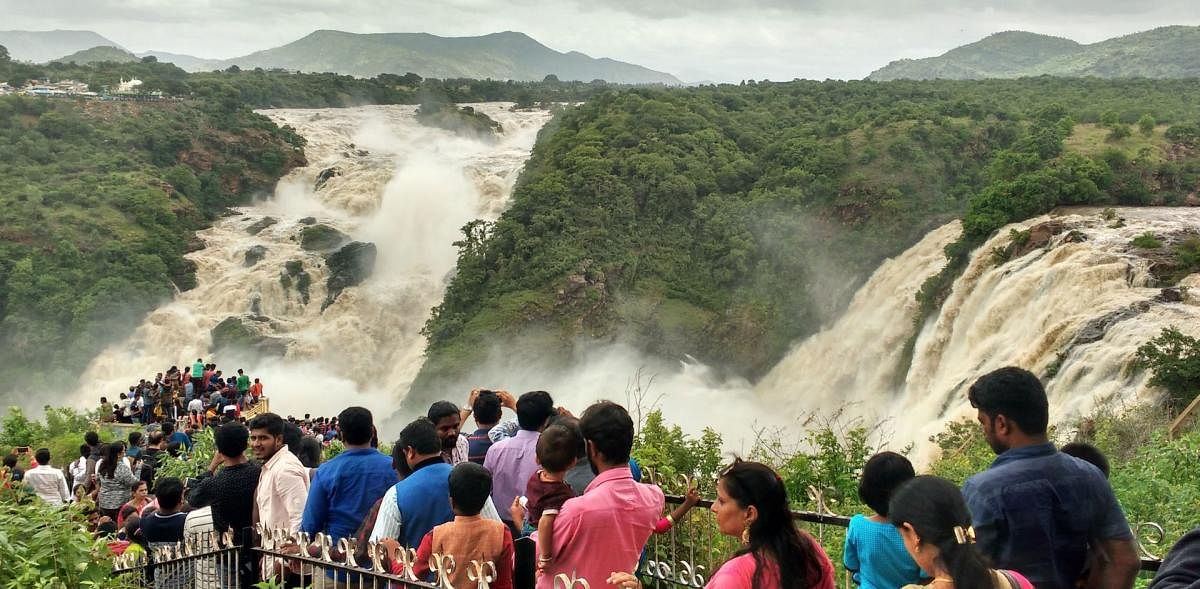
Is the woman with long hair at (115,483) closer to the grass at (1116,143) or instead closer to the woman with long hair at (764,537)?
the woman with long hair at (764,537)

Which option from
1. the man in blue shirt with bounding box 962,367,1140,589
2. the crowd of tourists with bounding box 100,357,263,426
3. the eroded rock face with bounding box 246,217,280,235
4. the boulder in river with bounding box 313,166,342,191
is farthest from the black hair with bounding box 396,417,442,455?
the boulder in river with bounding box 313,166,342,191

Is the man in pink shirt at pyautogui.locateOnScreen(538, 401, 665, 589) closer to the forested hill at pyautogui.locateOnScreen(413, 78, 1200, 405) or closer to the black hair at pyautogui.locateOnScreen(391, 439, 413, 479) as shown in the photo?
the black hair at pyautogui.locateOnScreen(391, 439, 413, 479)

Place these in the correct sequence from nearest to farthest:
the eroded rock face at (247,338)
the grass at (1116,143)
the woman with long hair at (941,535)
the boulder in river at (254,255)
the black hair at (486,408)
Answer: the woman with long hair at (941,535) < the black hair at (486,408) < the grass at (1116,143) < the eroded rock face at (247,338) < the boulder in river at (254,255)

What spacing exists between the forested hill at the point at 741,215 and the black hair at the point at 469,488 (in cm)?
2095

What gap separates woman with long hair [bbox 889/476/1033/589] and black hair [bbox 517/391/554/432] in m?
2.59

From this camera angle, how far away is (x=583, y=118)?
4012 centimetres

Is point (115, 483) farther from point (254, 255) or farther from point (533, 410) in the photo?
point (254, 255)

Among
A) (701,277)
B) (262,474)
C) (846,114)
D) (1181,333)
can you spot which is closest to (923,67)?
(846,114)

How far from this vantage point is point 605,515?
4.03 m

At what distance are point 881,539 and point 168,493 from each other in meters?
3.88

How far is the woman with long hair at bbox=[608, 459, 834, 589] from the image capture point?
3.32 meters

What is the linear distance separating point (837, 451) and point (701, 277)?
20.6 metres

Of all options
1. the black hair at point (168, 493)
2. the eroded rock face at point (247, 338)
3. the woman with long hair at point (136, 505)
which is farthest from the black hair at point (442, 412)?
the eroded rock face at point (247, 338)

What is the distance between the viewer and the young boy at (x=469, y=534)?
4.23 metres
